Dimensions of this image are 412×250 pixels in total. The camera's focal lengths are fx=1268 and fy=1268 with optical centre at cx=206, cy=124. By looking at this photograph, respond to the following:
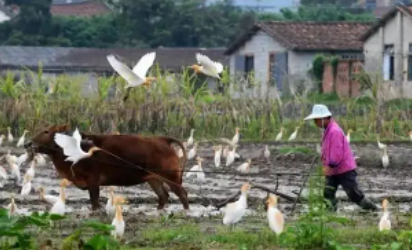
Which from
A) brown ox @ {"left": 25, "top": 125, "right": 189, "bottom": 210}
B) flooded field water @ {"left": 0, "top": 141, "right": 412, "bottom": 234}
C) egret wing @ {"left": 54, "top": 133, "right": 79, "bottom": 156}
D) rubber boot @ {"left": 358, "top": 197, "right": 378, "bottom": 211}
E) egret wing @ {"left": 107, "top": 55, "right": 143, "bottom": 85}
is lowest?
flooded field water @ {"left": 0, "top": 141, "right": 412, "bottom": 234}

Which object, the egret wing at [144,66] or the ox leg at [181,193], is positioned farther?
the ox leg at [181,193]

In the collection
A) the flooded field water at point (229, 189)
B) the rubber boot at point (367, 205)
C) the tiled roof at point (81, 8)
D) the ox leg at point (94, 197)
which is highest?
the tiled roof at point (81, 8)

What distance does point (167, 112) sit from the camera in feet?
88.5

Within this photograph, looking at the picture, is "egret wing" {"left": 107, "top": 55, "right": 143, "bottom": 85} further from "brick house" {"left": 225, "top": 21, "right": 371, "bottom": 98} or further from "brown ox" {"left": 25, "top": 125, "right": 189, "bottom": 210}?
"brick house" {"left": 225, "top": 21, "right": 371, "bottom": 98}

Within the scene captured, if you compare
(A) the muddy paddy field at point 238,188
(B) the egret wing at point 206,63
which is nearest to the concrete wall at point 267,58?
(A) the muddy paddy field at point 238,188

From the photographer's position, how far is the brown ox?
1588 centimetres

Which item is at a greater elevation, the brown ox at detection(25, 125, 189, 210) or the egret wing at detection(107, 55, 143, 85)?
the egret wing at detection(107, 55, 143, 85)

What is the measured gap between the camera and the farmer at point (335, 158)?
15.2m

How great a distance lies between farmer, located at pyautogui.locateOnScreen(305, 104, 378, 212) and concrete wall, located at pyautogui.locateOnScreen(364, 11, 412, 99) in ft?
92.9

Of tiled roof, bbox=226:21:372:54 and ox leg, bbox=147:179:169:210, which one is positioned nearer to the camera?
ox leg, bbox=147:179:169:210

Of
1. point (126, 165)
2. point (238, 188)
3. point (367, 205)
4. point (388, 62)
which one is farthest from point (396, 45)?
point (126, 165)

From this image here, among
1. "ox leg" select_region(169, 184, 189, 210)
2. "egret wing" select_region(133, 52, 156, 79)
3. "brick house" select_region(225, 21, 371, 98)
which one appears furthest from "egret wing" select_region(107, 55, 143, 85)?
"brick house" select_region(225, 21, 371, 98)

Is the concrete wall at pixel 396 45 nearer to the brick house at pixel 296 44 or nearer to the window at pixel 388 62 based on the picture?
the window at pixel 388 62

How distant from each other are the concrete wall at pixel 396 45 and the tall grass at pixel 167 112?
15.9m
